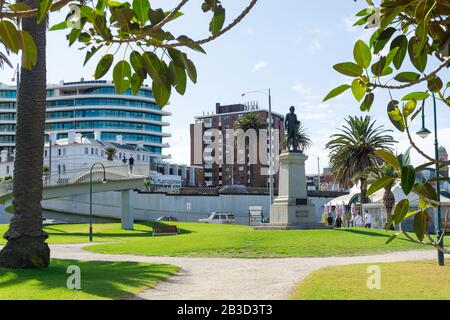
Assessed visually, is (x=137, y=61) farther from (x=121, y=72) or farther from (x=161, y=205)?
(x=161, y=205)

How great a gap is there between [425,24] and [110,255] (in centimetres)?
2304

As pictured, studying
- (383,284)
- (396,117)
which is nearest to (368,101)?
(396,117)

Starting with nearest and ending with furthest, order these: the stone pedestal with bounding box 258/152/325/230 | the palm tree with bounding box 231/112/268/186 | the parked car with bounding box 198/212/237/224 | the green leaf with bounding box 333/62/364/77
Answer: the green leaf with bounding box 333/62/364/77 → the stone pedestal with bounding box 258/152/325/230 → the parked car with bounding box 198/212/237/224 → the palm tree with bounding box 231/112/268/186

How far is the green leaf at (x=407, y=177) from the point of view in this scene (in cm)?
244

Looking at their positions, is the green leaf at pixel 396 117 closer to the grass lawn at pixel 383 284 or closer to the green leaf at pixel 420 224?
the green leaf at pixel 420 224

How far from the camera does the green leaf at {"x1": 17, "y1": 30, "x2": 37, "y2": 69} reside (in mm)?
2379

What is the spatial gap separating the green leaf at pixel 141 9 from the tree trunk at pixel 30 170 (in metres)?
14.9

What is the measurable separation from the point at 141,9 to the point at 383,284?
1181 cm

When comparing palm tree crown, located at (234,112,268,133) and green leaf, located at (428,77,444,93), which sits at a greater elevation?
palm tree crown, located at (234,112,268,133)

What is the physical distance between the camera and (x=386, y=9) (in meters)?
2.67

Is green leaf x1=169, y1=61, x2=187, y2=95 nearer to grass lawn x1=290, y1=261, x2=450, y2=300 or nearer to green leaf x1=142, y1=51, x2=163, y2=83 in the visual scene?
green leaf x1=142, y1=51, x2=163, y2=83

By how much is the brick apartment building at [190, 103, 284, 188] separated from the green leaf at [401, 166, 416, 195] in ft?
415

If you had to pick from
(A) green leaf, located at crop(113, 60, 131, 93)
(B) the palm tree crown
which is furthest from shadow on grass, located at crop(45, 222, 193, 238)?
(B) the palm tree crown

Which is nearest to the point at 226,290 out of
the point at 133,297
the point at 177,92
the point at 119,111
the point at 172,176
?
the point at 133,297
